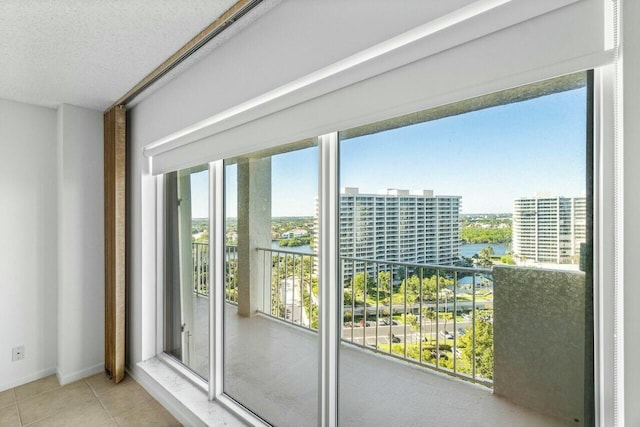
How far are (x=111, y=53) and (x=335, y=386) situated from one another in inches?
91.2

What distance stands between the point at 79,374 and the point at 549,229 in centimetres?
367

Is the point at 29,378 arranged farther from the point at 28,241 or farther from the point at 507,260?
the point at 507,260

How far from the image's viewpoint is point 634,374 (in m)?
0.78

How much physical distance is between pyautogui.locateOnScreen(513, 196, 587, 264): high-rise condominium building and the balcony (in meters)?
0.05

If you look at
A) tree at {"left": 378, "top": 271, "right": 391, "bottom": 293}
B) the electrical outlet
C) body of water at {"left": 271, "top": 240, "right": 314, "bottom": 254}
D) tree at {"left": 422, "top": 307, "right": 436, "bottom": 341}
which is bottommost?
the electrical outlet

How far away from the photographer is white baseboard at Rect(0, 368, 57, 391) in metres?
2.64

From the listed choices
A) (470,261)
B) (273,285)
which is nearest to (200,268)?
(273,285)

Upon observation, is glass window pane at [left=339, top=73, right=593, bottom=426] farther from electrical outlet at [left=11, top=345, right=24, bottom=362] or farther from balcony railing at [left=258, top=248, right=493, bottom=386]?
electrical outlet at [left=11, top=345, right=24, bottom=362]

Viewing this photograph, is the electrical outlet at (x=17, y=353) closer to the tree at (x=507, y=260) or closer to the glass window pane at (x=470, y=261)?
the glass window pane at (x=470, y=261)

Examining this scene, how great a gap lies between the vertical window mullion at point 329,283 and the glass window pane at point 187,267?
1.14 metres

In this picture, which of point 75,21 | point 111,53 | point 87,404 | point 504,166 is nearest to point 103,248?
point 87,404

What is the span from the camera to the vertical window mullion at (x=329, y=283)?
1555mm

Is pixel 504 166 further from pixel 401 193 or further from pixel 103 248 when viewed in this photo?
pixel 103 248

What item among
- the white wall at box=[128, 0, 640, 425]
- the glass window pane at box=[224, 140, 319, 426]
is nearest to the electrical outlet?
the white wall at box=[128, 0, 640, 425]
